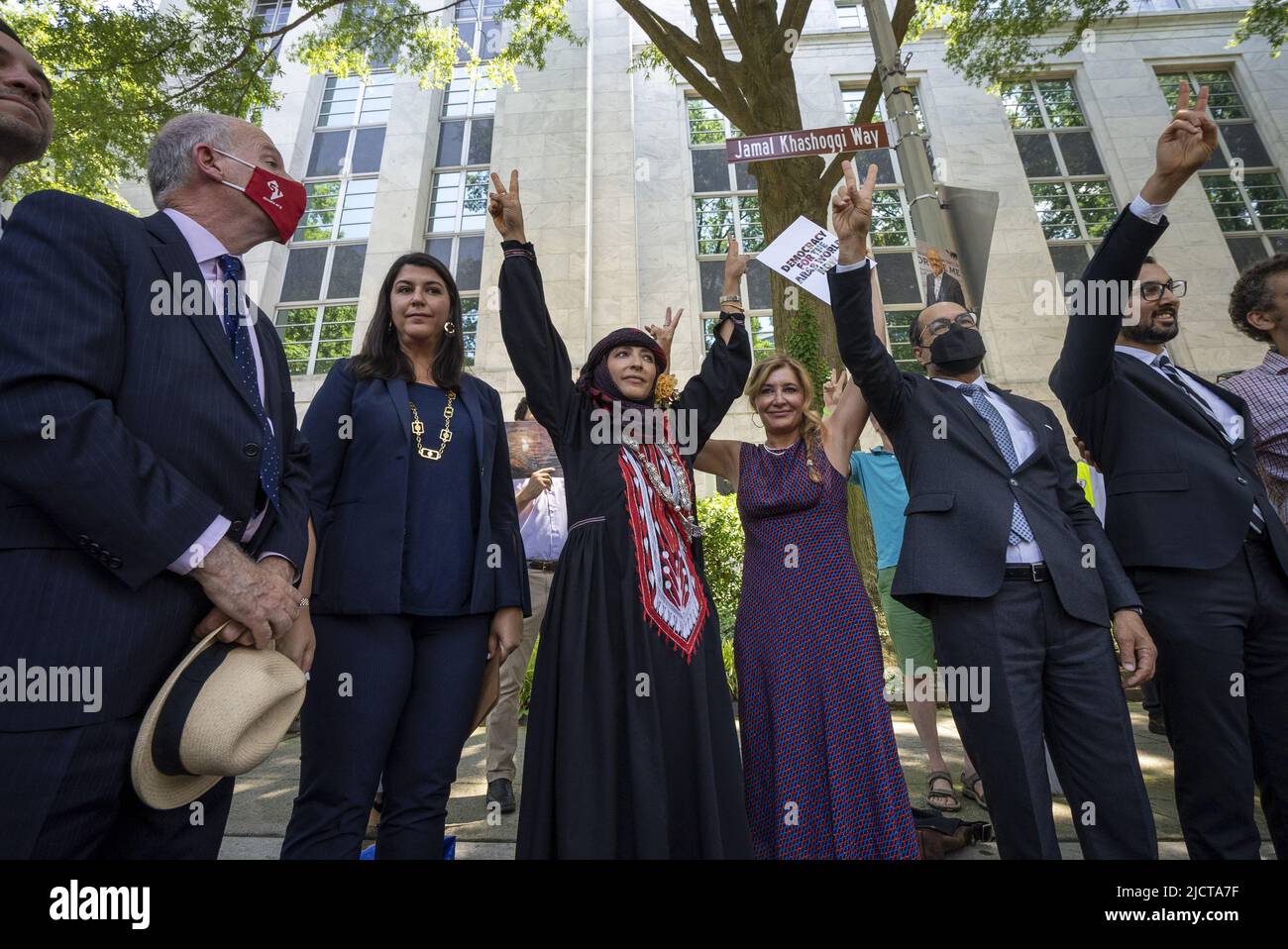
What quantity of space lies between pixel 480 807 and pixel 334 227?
15666 mm

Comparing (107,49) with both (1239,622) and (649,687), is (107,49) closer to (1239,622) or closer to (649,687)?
(649,687)

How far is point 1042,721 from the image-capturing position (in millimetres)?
2496

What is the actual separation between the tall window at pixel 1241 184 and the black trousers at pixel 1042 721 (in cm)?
1721

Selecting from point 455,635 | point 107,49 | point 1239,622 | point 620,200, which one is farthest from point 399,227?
point 1239,622

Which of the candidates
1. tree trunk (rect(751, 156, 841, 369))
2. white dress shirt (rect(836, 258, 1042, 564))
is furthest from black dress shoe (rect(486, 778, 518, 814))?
tree trunk (rect(751, 156, 841, 369))

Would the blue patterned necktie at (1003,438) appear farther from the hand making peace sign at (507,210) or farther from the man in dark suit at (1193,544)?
the hand making peace sign at (507,210)

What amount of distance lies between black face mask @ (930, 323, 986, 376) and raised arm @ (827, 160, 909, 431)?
0.34m

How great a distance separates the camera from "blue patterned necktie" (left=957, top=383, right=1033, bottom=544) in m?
2.62

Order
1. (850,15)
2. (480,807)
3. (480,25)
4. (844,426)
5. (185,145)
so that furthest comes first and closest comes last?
(480,25), (850,15), (480,807), (844,426), (185,145)

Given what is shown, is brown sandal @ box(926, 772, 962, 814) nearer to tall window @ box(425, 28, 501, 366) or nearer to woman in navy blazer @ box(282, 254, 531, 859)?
woman in navy blazer @ box(282, 254, 531, 859)

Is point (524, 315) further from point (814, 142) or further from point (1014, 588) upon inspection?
point (814, 142)

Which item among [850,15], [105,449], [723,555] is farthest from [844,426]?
[850,15]

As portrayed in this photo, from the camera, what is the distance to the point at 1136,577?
9.24 feet
